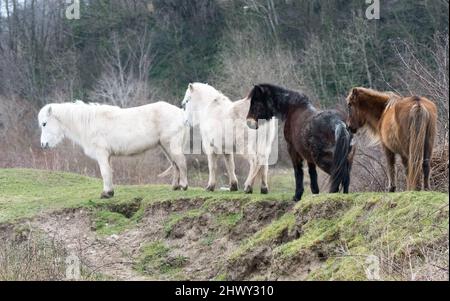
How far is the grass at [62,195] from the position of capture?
1272 centimetres

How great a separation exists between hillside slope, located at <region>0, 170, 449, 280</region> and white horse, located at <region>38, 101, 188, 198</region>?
0.71 meters

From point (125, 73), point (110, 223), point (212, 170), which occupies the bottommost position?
point (110, 223)

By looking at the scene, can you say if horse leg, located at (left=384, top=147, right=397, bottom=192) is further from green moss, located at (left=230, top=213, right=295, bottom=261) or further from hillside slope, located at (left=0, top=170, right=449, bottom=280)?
green moss, located at (left=230, top=213, right=295, bottom=261)

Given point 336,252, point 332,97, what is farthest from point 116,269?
point 332,97

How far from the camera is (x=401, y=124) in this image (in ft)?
30.9

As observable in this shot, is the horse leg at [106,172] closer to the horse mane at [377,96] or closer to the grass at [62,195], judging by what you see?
the grass at [62,195]

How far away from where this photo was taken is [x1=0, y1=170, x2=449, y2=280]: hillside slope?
7777 millimetres

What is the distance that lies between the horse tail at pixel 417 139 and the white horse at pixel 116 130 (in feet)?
17.4

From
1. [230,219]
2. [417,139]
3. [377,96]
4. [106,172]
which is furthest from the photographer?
[106,172]

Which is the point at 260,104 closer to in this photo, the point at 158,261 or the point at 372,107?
the point at 372,107

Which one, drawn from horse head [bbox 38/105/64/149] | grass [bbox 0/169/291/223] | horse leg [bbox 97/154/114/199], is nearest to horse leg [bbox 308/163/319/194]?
grass [bbox 0/169/291/223]

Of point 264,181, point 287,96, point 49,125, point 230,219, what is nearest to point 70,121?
point 49,125

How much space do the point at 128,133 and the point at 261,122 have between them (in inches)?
107

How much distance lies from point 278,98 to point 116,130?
3.48 meters
